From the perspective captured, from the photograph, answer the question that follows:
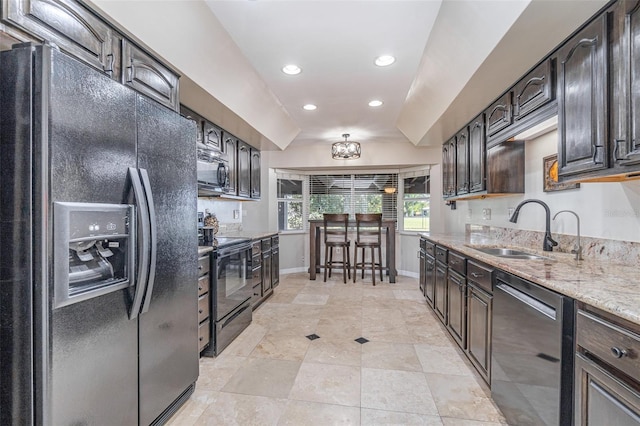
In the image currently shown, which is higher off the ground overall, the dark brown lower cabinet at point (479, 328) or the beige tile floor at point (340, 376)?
the dark brown lower cabinet at point (479, 328)

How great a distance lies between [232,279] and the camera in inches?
113

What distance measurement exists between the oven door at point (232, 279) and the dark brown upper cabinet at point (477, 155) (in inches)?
99.0

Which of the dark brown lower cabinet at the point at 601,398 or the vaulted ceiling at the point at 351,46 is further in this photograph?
the vaulted ceiling at the point at 351,46

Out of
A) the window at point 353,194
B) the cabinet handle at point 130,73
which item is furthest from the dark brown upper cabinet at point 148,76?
the window at point 353,194

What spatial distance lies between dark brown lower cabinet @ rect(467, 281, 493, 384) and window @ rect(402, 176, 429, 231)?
3.41 meters

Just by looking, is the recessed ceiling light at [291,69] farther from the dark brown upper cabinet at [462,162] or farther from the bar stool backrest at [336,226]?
the bar stool backrest at [336,226]

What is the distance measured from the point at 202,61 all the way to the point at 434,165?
4.25m

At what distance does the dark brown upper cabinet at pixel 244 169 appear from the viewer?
4.03m

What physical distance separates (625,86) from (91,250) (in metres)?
2.41

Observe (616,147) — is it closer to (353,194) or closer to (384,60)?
(384,60)

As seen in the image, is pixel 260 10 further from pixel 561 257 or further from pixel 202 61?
pixel 561 257

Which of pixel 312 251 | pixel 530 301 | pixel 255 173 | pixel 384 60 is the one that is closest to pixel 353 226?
pixel 312 251

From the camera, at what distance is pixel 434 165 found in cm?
531

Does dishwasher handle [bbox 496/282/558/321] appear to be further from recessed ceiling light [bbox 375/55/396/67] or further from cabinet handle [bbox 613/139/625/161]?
recessed ceiling light [bbox 375/55/396/67]
